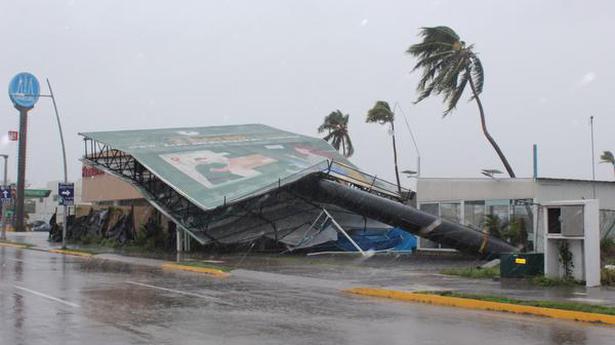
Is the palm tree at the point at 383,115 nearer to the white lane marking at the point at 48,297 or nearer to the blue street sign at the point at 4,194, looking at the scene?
the blue street sign at the point at 4,194

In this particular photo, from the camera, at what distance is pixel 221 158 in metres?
34.4

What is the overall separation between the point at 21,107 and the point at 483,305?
196 feet

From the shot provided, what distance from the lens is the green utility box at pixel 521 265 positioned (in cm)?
1858

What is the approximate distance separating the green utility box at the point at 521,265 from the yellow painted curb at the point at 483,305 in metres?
4.51

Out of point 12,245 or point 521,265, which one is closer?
point 521,265

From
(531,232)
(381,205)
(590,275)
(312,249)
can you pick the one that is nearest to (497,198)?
(531,232)

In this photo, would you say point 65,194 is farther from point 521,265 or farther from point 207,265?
point 521,265

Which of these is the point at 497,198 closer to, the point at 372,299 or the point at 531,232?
the point at 531,232

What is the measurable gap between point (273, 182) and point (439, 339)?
2048cm

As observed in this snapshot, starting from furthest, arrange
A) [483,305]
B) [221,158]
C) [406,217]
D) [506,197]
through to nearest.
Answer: [221,158]
[406,217]
[506,197]
[483,305]

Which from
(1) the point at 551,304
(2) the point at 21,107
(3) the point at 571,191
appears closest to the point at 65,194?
(3) the point at 571,191

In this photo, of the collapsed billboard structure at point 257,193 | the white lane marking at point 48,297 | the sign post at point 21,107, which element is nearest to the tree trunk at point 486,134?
the collapsed billboard structure at point 257,193

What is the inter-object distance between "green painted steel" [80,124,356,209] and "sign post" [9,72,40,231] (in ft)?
85.2

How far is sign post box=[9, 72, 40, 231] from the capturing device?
195ft
